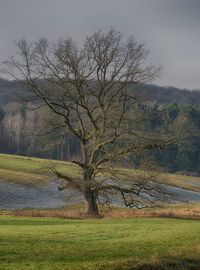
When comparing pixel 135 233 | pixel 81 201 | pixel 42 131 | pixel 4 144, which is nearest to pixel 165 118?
pixel 4 144

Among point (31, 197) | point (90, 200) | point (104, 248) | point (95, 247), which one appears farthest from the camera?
point (31, 197)

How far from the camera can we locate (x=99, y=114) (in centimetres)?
3866

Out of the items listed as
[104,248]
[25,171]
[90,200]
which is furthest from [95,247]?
[25,171]

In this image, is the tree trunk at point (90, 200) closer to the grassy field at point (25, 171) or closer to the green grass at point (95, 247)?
the green grass at point (95, 247)

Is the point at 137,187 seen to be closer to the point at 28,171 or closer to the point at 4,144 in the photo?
the point at 28,171

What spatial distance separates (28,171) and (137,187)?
4628cm

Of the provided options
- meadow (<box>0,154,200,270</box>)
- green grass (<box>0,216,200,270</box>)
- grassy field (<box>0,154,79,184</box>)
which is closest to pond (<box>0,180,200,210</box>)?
grassy field (<box>0,154,79,184</box>)

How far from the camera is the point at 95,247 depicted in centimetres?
1892

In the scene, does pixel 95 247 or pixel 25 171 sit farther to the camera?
pixel 25 171

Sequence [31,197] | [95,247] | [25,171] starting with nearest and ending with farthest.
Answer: [95,247] < [31,197] < [25,171]

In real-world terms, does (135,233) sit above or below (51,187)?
above

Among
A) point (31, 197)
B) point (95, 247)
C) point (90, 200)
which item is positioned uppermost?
point (95, 247)

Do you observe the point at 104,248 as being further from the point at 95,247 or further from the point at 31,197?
the point at 31,197

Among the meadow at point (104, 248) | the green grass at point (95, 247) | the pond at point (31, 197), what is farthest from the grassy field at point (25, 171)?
the green grass at point (95, 247)
